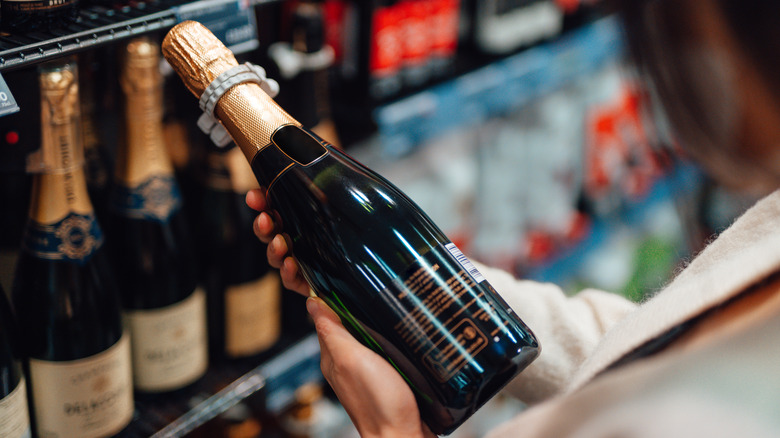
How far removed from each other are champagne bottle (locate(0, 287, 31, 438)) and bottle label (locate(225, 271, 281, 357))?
272 millimetres

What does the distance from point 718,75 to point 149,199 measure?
0.67 metres

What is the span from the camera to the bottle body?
0.56 metres

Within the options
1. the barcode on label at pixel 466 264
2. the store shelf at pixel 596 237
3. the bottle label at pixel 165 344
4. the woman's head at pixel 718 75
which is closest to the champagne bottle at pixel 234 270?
the bottle label at pixel 165 344

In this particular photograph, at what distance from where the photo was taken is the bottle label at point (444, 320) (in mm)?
554

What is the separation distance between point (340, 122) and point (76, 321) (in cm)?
54

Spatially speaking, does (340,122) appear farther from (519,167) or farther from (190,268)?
(519,167)

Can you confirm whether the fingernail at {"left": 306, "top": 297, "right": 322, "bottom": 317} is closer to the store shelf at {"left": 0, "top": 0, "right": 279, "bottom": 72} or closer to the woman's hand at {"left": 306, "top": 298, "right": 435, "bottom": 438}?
the woman's hand at {"left": 306, "top": 298, "right": 435, "bottom": 438}

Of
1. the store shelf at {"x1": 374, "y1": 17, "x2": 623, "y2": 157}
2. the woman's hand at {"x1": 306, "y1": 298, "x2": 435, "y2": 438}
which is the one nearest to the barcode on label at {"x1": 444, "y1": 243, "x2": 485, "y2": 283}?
the woman's hand at {"x1": 306, "y1": 298, "x2": 435, "y2": 438}

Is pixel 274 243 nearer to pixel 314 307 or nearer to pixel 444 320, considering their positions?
pixel 314 307

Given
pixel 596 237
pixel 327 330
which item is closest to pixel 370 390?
pixel 327 330

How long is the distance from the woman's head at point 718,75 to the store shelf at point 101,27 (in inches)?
15.9

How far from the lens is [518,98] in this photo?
146 cm

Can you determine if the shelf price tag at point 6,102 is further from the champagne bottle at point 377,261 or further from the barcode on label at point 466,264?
the barcode on label at point 466,264

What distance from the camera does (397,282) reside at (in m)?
0.57
